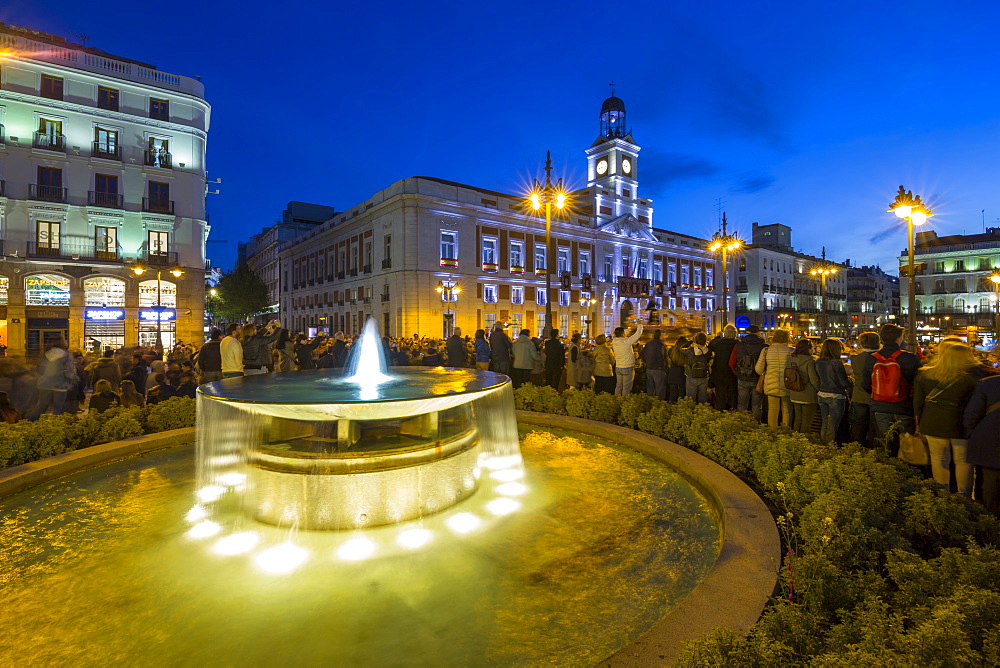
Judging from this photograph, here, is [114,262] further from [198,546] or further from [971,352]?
[971,352]

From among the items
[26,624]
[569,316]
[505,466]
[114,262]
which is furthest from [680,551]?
[569,316]

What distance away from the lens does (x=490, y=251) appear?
143 feet

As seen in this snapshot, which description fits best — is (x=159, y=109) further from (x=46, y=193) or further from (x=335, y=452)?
(x=335, y=452)

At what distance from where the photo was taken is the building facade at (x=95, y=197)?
28719mm

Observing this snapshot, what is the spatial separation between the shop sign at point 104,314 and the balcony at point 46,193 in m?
6.48

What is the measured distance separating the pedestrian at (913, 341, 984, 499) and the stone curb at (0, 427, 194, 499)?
31.7 feet

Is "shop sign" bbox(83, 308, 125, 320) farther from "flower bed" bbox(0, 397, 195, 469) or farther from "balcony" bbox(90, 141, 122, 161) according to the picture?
"flower bed" bbox(0, 397, 195, 469)

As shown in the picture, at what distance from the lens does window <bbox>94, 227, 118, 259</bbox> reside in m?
30.7

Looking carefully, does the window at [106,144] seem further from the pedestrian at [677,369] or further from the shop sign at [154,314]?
the pedestrian at [677,369]

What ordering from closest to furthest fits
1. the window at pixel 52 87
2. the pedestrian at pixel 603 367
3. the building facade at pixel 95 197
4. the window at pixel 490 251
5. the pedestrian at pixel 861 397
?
the pedestrian at pixel 861 397 → the pedestrian at pixel 603 367 → the building facade at pixel 95 197 → the window at pixel 52 87 → the window at pixel 490 251

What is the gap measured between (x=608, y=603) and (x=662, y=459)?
11.3ft

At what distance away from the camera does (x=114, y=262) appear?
31.1 metres

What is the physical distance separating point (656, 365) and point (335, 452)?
711 cm

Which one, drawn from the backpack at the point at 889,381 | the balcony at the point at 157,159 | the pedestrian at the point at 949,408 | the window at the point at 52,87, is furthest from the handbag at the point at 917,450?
the window at the point at 52,87
